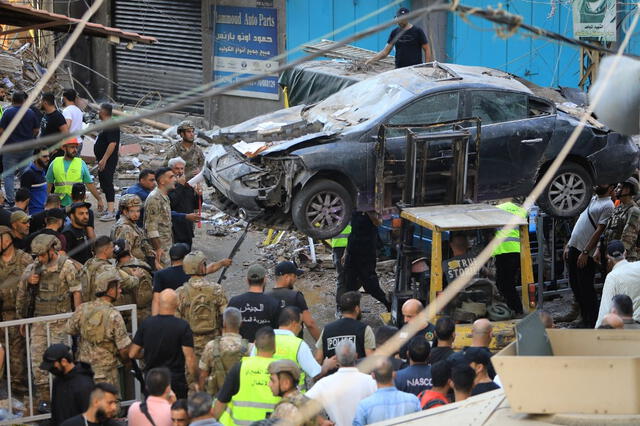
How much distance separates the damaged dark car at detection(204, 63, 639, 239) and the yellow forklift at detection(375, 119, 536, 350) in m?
0.16

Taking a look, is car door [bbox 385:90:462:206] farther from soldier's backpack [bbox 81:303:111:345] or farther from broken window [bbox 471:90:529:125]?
soldier's backpack [bbox 81:303:111:345]

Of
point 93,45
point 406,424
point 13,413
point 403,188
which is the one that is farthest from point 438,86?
point 93,45

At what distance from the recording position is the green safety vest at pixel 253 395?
7.38 m

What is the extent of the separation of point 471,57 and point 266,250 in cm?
691

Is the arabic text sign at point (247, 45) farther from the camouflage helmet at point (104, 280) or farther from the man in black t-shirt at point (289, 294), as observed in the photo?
the camouflage helmet at point (104, 280)

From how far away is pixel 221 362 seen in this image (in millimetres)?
8172

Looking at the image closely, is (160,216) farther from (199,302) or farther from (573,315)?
(573,315)

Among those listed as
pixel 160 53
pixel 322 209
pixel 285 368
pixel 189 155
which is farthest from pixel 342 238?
pixel 160 53

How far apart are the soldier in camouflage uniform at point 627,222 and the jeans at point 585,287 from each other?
Answer: 17.4 inches

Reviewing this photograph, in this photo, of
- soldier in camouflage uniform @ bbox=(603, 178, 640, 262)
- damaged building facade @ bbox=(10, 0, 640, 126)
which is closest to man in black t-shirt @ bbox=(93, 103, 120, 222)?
damaged building facade @ bbox=(10, 0, 640, 126)

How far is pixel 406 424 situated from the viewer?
595 centimetres

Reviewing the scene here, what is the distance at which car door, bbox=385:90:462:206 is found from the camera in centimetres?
1185

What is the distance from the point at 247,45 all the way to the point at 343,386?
1547cm

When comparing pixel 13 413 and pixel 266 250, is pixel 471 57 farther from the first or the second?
pixel 13 413
